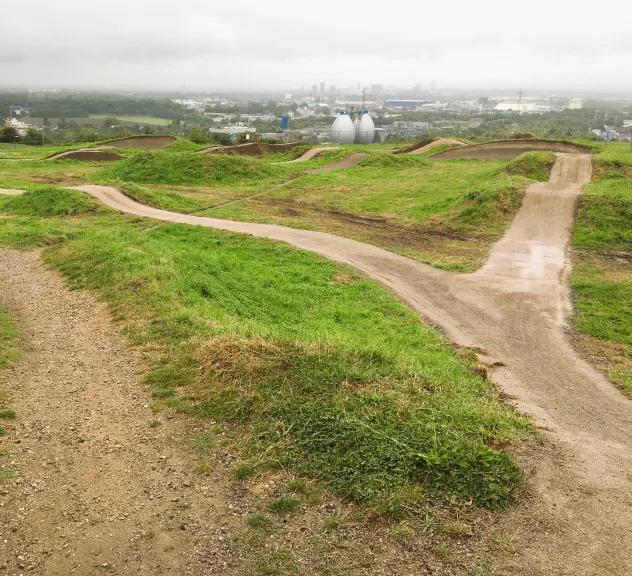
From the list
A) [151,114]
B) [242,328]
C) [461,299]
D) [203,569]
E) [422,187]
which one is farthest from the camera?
[151,114]

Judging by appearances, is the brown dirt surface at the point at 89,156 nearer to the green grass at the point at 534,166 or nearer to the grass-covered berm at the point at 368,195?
the grass-covered berm at the point at 368,195

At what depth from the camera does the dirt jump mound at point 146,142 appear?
50.4m

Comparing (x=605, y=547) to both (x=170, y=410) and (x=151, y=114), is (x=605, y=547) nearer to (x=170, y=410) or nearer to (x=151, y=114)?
(x=170, y=410)

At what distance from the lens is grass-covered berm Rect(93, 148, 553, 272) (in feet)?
65.8

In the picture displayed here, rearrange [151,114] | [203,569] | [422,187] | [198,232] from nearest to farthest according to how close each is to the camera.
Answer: [203,569], [198,232], [422,187], [151,114]

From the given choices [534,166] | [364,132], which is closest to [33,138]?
[364,132]

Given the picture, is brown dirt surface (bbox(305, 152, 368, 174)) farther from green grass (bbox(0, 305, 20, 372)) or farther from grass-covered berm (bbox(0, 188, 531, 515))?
green grass (bbox(0, 305, 20, 372))

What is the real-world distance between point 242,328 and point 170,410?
2292 mm

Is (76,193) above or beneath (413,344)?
above

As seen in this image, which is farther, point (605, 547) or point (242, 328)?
point (242, 328)

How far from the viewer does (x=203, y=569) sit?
199 inches

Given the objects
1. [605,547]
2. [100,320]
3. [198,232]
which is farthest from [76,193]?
[605,547]

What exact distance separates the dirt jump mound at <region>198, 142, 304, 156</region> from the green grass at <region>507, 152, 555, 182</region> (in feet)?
77.1

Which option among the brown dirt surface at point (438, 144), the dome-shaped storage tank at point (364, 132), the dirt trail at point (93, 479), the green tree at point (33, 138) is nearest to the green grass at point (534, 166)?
the brown dirt surface at point (438, 144)
